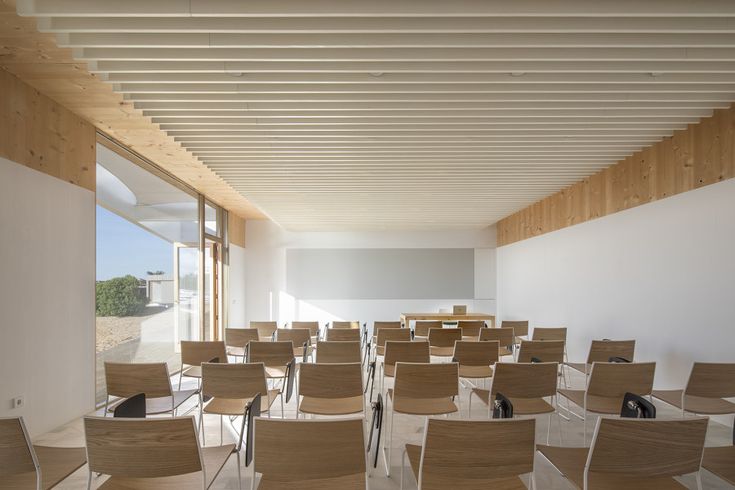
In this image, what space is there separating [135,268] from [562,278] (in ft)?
22.7

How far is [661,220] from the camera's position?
5.67 metres

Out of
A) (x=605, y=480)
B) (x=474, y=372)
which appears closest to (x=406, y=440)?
(x=474, y=372)

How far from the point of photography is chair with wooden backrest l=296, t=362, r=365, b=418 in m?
3.55

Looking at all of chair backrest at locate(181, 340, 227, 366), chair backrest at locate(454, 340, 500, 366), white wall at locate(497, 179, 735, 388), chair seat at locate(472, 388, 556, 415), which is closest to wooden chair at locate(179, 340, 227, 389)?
chair backrest at locate(181, 340, 227, 366)

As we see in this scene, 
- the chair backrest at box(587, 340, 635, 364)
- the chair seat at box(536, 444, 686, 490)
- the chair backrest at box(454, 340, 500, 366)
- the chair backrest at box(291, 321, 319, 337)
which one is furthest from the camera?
the chair backrest at box(291, 321, 319, 337)

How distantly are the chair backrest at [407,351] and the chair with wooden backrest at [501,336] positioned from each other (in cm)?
149

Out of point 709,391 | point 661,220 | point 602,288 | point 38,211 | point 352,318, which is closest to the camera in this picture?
point 709,391

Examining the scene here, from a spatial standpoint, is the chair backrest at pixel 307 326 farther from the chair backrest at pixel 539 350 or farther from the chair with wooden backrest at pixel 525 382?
the chair with wooden backrest at pixel 525 382

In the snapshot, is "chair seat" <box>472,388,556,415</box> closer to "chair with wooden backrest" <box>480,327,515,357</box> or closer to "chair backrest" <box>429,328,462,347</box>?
"chair with wooden backrest" <box>480,327,515,357</box>

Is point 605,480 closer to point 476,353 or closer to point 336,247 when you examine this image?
point 476,353

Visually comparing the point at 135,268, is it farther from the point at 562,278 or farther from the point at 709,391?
the point at 562,278

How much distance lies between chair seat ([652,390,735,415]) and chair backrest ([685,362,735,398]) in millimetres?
101

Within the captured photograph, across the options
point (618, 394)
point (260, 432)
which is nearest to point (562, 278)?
point (618, 394)

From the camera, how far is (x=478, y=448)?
209cm
